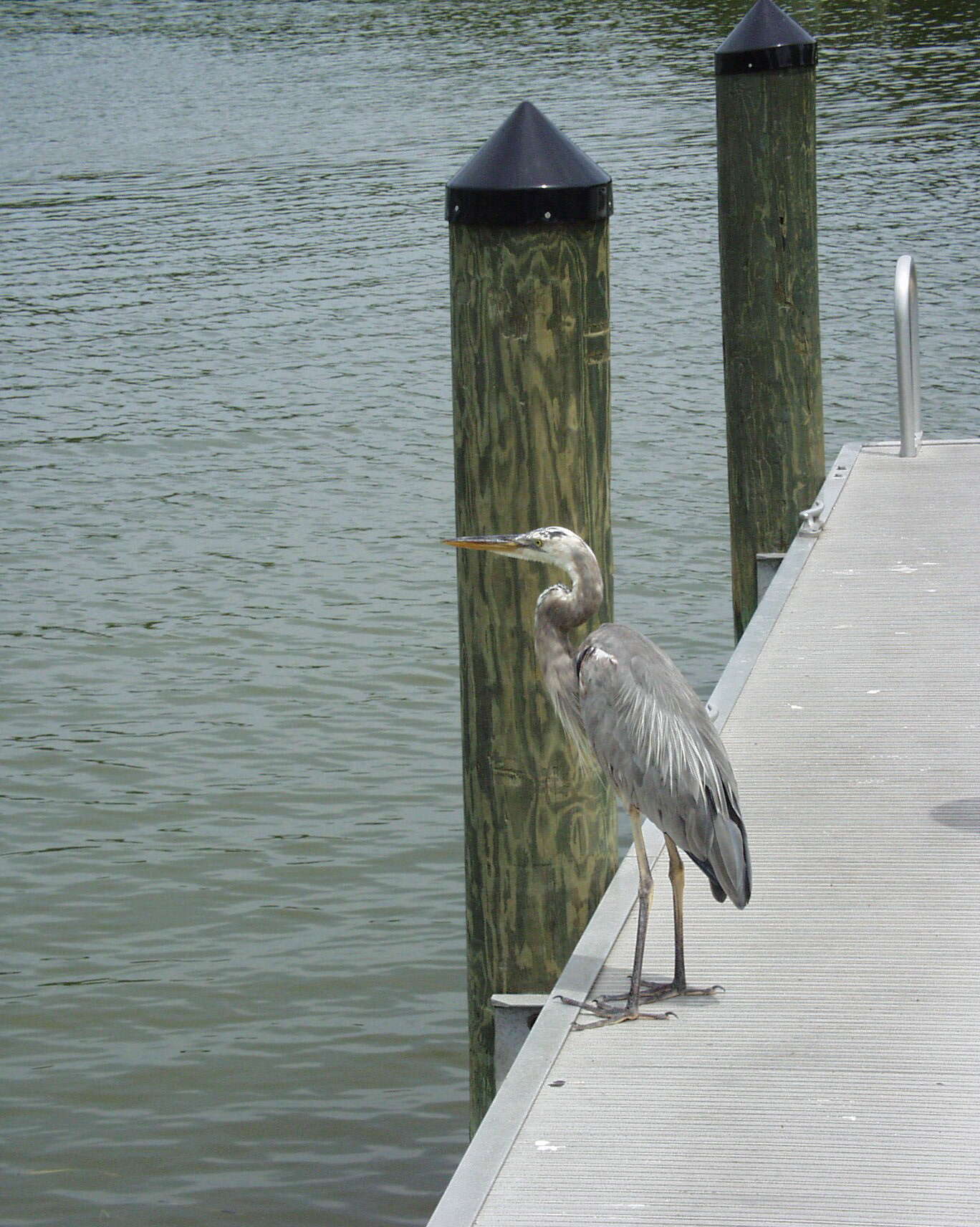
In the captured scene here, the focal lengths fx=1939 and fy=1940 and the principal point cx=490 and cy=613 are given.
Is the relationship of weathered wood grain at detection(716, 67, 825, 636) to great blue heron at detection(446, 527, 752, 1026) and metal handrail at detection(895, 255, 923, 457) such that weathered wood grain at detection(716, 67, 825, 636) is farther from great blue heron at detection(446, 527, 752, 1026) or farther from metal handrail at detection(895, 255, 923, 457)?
great blue heron at detection(446, 527, 752, 1026)

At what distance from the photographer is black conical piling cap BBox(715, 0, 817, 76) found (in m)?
7.50

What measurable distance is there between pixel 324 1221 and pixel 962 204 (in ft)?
47.0

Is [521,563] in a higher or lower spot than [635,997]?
higher

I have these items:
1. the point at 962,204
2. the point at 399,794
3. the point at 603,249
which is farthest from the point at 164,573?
the point at 962,204

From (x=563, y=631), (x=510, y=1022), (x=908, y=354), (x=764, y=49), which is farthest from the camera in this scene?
(x=908, y=354)

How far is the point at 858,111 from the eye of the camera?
22781 millimetres

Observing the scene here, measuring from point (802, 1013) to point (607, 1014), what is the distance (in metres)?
0.41

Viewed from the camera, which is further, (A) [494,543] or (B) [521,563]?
(B) [521,563]

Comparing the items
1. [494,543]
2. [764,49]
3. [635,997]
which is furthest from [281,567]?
[635,997]

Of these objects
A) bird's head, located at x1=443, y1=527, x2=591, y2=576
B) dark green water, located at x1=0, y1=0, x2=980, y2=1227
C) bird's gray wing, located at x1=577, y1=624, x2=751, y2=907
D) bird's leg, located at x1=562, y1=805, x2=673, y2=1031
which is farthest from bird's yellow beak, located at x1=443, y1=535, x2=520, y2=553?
dark green water, located at x1=0, y1=0, x2=980, y2=1227

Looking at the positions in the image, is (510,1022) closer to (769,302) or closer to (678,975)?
(678,975)

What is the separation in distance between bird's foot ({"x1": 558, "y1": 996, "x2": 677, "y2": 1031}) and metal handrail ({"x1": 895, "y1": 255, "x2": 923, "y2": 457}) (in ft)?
15.4

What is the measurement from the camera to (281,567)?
10375 mm

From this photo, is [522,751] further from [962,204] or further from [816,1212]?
[962,204]
